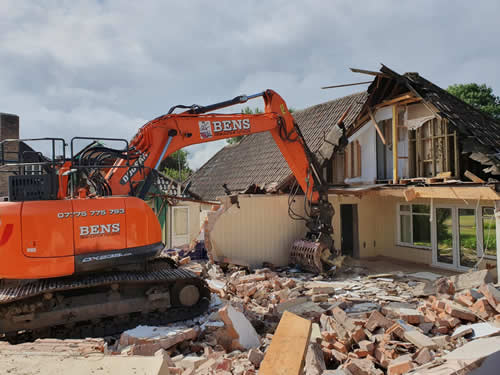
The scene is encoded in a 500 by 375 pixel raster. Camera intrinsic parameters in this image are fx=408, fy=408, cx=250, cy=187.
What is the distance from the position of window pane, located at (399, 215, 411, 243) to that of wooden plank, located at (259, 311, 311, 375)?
33.7ft

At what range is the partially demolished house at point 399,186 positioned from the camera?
10.2 m

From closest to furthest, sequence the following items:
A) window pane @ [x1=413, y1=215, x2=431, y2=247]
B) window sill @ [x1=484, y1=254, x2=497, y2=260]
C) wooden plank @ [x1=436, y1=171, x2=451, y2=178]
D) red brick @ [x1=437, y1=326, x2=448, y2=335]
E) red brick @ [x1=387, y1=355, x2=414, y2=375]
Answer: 1. red brick @ [x1=387, y1=355, x2=414, y2=375]
2. red brick @ [x1=437, y1=326, x2=448, y2=335]
3. wooden plank @ [x1=436, y1=171, x2=451, y2=178]
4. window sill @ [x1=484, y1=254, x2=497, y2=260]
5. window pane @ [x1=413, y1=215, x2=431, y2=247]

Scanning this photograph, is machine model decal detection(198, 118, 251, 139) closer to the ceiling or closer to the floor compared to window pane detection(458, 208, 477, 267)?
closer to the ceiling

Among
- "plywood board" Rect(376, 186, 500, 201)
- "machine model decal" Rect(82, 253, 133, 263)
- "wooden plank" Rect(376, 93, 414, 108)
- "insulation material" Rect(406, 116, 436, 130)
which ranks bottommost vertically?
"machine model decal" Rect(82, 253, 133, 263)

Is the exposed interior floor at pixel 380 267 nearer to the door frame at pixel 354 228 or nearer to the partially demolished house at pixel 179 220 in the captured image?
the door frame at pixel 354 228

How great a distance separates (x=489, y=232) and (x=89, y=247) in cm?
997

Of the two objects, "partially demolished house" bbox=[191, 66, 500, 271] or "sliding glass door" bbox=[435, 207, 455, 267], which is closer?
"partially demolished house" bbox=[191, 66, 500, 271]

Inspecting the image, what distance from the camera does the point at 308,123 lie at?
1662 cm

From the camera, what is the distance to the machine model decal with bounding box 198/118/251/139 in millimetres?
8602

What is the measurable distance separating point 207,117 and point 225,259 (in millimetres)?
4757

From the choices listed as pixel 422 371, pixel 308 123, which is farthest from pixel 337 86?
pixel 422 371

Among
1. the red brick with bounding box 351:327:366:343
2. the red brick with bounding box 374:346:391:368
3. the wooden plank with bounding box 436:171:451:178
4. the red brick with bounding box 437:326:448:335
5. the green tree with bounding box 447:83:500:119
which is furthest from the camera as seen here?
the green tree with bounding box 447:83:500:119

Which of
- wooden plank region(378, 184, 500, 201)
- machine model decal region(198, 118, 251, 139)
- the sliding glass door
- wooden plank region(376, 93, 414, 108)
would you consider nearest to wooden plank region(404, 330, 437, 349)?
wooden plank region(378, 184, 500, 201)

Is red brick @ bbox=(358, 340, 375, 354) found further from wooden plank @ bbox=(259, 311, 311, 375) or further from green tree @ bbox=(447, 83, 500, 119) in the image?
green tree @ bbox=(447, 83, 500, 119)
